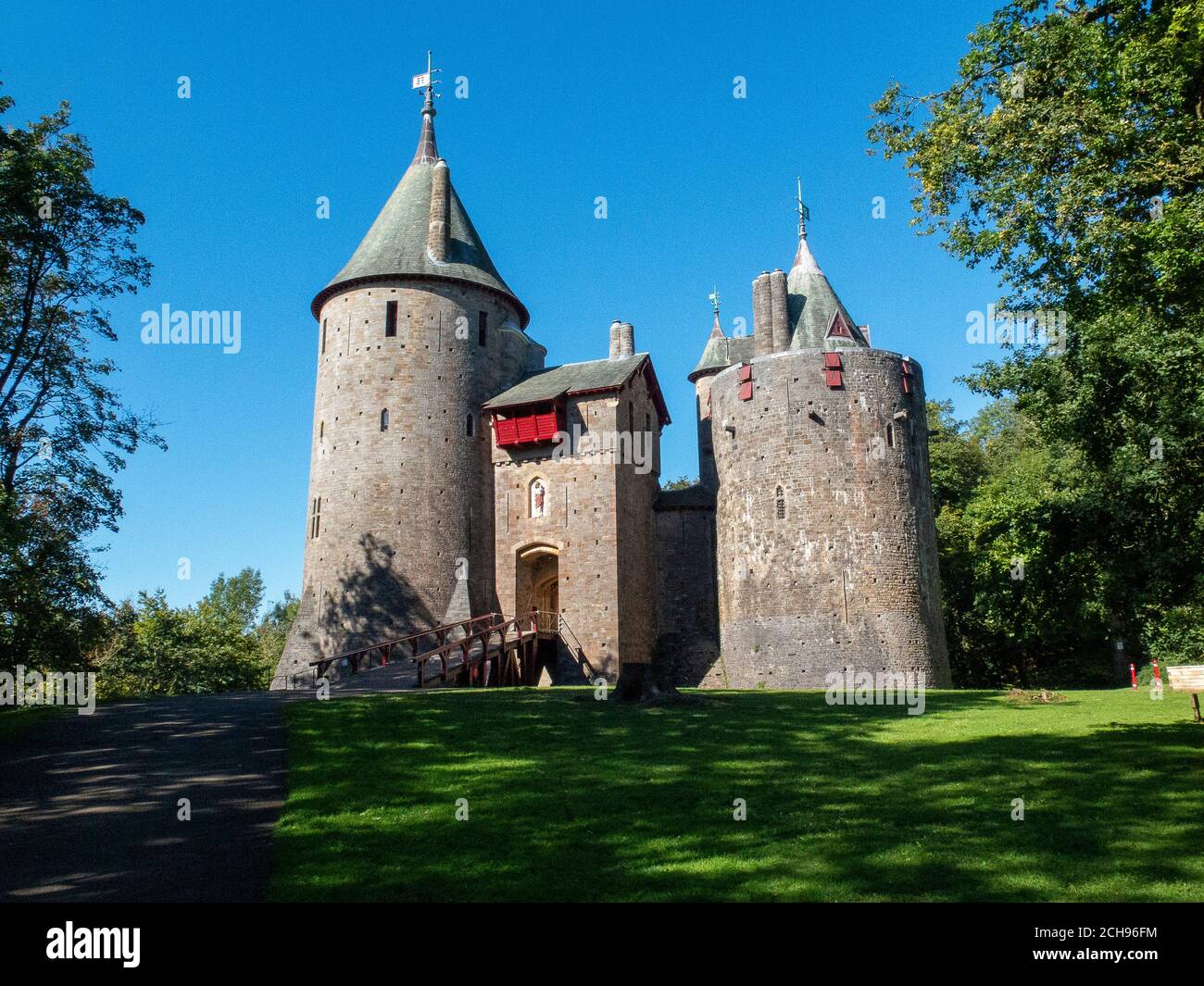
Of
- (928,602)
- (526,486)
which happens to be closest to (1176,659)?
(928,602)

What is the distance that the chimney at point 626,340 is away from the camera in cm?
3650

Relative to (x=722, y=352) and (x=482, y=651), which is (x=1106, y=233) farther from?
(x=722, y=352)

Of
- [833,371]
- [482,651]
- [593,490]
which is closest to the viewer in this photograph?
[482,651]

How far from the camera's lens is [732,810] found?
9.17 metres

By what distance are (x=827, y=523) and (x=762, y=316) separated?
8.95m

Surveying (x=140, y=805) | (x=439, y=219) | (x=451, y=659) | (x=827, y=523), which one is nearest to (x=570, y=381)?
(x=439, y=219)

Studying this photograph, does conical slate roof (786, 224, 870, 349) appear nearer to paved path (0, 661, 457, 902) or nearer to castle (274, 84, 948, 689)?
castle (274, 84, 948, 689)

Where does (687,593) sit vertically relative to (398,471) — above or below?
below

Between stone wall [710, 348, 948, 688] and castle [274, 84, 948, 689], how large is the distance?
0.23ft

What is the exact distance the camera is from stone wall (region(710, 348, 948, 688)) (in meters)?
30.1

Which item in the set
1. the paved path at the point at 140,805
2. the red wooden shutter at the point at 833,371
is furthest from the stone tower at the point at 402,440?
the paved path at the point at 140,805

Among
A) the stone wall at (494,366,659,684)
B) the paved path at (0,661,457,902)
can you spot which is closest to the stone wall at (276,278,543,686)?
the stone wall at (494,366,659,684)
